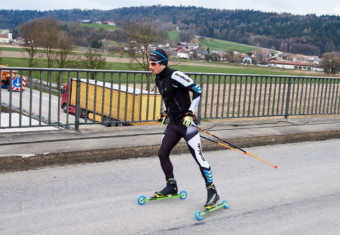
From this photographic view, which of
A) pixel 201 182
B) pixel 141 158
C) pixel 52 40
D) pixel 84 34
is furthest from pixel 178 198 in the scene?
pixel 84 34

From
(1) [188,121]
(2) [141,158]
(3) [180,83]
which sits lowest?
(2) [141,158]

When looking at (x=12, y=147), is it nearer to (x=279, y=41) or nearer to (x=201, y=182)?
(x=201, y=182)

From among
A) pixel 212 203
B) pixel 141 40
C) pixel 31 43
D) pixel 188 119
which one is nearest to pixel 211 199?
pixel 212 203

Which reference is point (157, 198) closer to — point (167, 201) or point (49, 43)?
point (167, 201)

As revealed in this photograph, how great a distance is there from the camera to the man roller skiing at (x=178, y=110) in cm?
487

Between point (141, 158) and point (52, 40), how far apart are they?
76219mm

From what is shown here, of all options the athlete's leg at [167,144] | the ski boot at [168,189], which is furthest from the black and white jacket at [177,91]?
the ski boot at [168,189]

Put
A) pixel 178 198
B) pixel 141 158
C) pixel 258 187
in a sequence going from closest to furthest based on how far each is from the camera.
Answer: pixel 178 198, pixel 258 187, pixel 141 158

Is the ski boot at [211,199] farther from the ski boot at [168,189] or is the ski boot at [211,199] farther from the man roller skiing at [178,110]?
the ski boot at [168,189]

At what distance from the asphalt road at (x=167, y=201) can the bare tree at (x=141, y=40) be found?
1741 inches

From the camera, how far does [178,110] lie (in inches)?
197

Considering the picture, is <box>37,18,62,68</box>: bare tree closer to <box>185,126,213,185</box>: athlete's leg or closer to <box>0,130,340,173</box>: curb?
→ <box>0,130,340,173</box>: curb

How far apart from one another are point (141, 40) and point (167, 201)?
159 feet

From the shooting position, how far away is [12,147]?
6699mm
